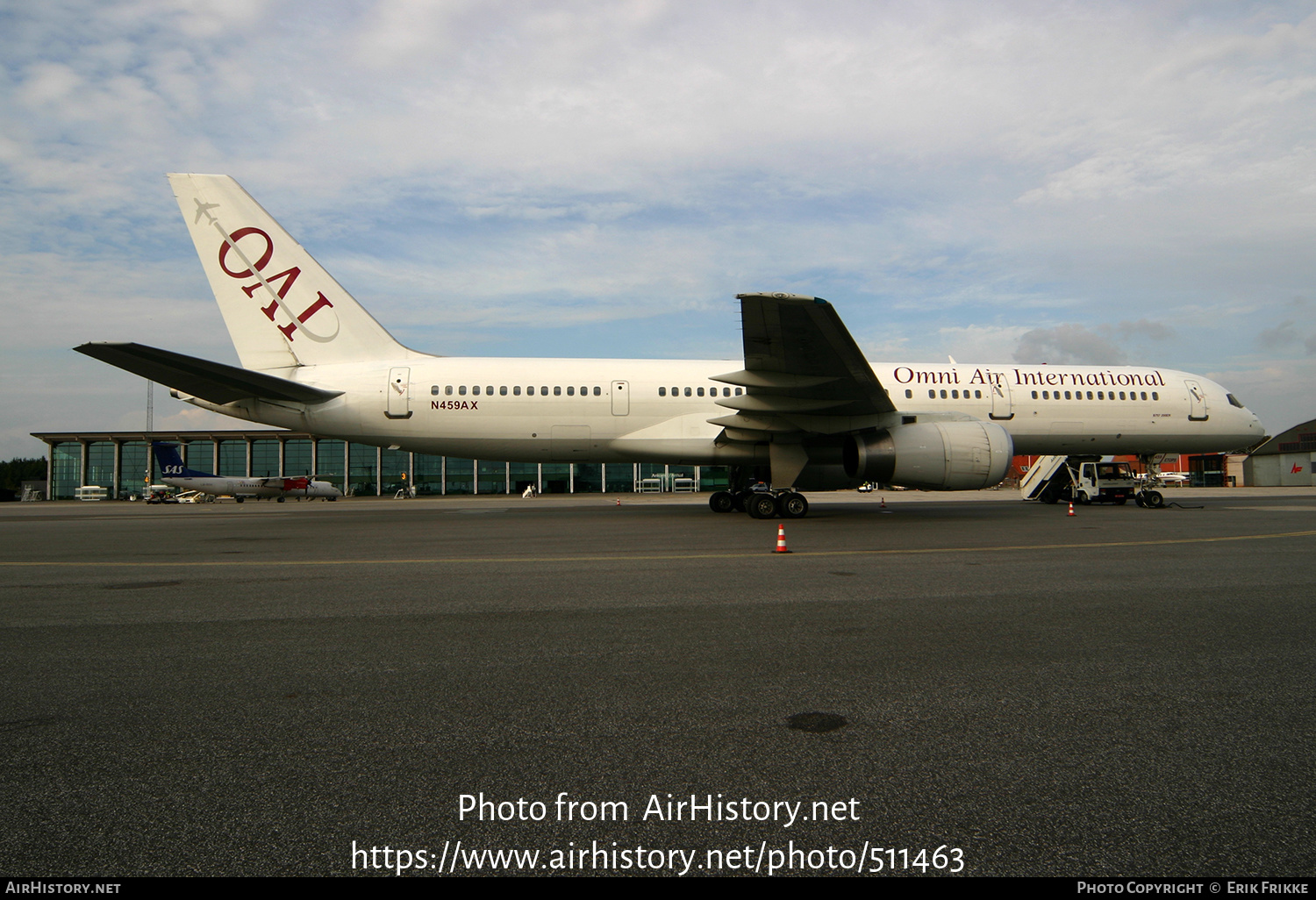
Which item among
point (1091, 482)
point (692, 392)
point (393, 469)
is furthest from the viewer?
point (393, 469)

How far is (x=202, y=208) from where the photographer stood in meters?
16.0

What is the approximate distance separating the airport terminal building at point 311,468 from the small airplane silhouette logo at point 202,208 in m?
42.6

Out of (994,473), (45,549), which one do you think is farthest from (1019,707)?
(45,549)

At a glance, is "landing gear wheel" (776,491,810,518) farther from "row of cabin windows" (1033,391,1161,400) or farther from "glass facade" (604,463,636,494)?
"glass facade" (604,463,636,494)

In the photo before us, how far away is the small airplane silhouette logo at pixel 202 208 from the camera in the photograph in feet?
52.3

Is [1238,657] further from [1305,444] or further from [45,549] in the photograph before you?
[1305,444]

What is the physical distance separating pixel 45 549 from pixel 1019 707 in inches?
541

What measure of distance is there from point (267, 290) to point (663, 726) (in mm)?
16819

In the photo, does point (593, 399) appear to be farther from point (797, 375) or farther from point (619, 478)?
point (619, 478)

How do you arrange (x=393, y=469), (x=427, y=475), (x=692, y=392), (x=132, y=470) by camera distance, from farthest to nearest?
(x=132, y=470) < (x=393, y=469) < (x=427, y=475) < (x=692, y=392)

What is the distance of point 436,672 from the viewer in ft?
13.4

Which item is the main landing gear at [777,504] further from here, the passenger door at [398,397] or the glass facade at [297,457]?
the glass facade at [297,457]

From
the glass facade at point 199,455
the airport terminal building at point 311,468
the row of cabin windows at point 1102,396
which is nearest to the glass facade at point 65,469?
the airport terminal building at point 311,468

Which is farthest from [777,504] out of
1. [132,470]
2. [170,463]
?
[132,470]
